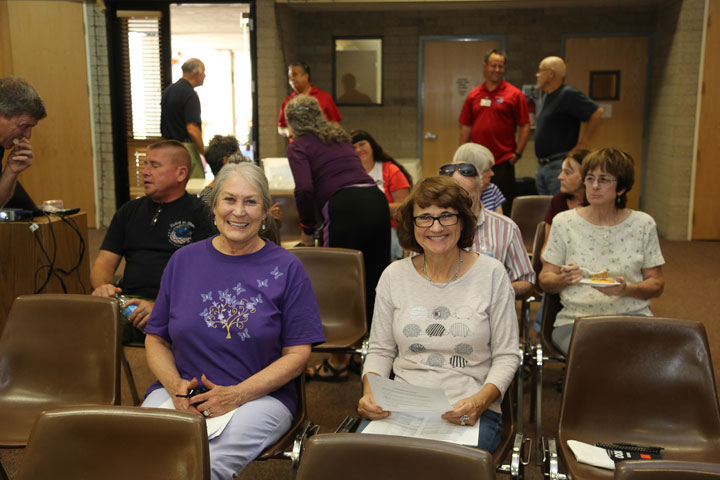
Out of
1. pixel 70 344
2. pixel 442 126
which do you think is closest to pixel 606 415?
pixel 70 344

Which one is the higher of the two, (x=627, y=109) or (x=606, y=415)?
(x=627, y=109)

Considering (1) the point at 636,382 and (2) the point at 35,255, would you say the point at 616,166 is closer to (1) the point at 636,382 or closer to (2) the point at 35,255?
(1) the point at 636,382

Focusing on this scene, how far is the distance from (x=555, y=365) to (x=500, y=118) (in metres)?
2.78

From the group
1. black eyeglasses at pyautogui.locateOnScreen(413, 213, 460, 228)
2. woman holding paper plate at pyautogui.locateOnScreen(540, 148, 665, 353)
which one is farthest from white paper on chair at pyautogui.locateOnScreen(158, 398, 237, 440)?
woman holding paper plate at pyautogui.locateOnScreen(540, 148, 665, 353)

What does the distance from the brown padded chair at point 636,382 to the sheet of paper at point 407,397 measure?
0.47 metres

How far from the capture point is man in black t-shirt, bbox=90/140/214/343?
10.7ft

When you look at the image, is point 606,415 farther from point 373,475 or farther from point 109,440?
point 109,440

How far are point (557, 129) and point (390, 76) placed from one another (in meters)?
3.83

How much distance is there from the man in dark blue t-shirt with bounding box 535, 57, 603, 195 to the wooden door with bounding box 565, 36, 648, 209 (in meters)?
3.32

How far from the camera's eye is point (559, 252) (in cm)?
319

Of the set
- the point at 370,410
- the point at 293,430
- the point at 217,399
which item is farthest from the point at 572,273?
the point at 217,399

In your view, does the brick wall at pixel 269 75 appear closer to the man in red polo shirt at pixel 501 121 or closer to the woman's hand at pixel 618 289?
the man in red polo shirt at pixel 501 121

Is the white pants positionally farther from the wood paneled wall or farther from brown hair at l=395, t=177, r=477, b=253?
the wood paneled wall

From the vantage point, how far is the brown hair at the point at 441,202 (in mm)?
2439
